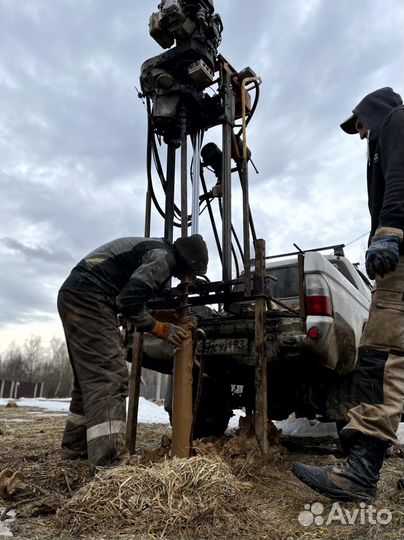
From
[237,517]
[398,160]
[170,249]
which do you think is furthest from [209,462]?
[398,160]

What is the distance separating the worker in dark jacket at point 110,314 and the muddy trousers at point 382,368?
1.31 metres

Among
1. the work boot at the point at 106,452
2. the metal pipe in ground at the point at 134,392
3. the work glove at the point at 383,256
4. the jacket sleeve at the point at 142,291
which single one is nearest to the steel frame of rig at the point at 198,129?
the metal pipe in ground at the point at 134,392

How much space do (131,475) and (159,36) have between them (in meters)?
3.72

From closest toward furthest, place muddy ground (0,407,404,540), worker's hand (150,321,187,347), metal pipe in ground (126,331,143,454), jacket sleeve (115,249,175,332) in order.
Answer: muddy ground (0,407,404,540) < jacket sleeve (115,249,175,332) < worker's hand (150,321,187,347) < metal pipe in ground (126,331,143,454)

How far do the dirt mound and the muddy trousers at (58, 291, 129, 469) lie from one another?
534mm

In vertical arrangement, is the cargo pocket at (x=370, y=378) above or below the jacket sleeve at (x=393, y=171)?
below

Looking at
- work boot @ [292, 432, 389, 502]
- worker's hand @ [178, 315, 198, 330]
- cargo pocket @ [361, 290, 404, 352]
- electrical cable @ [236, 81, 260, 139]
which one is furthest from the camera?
electrical cable @ [236, 81, 260, 139]

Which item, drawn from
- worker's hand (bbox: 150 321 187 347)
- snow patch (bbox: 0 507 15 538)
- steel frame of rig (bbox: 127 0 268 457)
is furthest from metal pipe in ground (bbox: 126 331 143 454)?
snow patch (bbox: 0 507 15 538)

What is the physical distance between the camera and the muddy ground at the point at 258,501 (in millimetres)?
2113

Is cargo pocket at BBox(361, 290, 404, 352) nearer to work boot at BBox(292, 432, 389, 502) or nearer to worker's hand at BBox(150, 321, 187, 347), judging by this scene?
work boot at BBox(292, 432, 389, 502)

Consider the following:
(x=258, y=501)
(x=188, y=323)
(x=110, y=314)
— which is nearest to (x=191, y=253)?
(x=188, y=323)

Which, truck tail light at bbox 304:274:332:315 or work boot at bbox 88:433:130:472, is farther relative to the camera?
truck tail light at bbox 304:274:332:315

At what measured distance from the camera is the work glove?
235 centimetres

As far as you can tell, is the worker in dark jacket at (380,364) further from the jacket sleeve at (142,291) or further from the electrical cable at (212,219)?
the electrical cable at (212,219)
